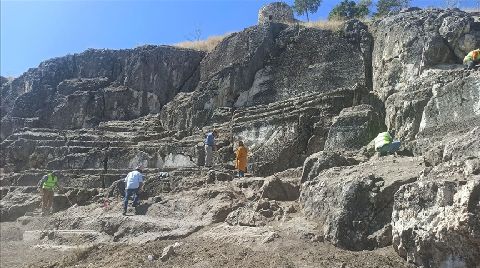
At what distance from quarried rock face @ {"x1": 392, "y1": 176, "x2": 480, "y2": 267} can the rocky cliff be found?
0.01 m

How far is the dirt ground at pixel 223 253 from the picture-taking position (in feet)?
21.6

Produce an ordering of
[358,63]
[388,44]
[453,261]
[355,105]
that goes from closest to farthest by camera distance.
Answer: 1. [453,261]
2. [355,105]
3. [388,44]
4. [358,63]

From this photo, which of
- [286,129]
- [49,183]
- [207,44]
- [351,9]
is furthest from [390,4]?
[49,183]

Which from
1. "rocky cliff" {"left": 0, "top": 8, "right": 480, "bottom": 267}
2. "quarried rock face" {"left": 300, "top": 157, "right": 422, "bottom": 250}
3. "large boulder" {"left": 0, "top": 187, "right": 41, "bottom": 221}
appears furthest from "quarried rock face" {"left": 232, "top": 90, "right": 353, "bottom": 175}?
"large boulder" {"left": 0, "top": 187, "right": 41, "bottom": 221}

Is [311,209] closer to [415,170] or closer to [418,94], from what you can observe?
[415,170]

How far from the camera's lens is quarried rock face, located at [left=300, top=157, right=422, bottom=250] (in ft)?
22.6

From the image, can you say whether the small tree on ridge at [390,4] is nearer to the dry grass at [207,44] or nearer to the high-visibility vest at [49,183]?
the dry grass at [207,44]

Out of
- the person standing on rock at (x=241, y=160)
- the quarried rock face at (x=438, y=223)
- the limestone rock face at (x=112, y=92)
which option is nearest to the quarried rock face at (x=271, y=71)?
the limestone rock face at (x=112, y=92)

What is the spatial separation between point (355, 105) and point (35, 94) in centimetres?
1653

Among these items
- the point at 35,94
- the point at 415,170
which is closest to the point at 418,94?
the point at 415,170

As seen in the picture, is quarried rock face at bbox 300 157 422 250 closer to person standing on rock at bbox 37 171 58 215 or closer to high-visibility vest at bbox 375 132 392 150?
high-visibility vest at bbox 375 132 392 150

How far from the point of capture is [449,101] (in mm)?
10273

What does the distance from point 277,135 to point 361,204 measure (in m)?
7.80

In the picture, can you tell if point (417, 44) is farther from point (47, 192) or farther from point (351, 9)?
point (351, 9)
